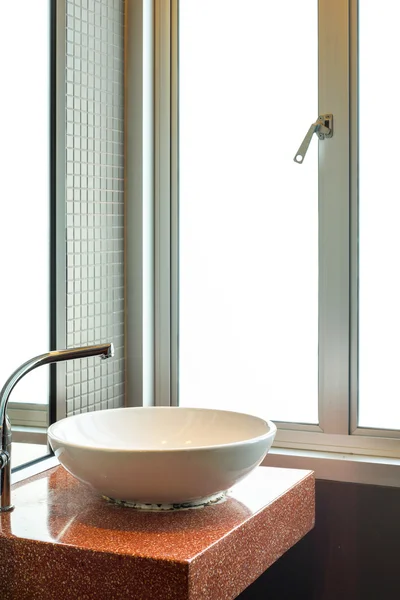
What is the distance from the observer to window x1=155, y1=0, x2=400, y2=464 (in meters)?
2.07

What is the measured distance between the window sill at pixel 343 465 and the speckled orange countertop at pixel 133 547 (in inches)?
18.7

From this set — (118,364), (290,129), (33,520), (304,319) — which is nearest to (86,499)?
(33,520)

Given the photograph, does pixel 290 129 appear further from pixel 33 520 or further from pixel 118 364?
pixel 33 520

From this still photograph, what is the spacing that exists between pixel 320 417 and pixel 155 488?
89cm

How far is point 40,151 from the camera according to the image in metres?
1.81

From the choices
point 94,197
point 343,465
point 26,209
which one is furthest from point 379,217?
point 26,209

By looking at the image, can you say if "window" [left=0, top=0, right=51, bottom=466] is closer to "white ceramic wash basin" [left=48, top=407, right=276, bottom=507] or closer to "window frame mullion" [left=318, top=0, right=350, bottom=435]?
"white ceramic wash basin" [left=48, top=407, right=276, bottom=507]

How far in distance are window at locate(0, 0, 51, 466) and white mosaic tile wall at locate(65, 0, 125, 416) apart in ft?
0.35

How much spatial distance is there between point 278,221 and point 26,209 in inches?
30.0

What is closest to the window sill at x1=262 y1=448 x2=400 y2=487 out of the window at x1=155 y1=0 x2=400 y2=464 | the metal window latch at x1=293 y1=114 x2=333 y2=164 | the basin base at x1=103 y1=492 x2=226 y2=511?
the window at x1=155 y1=0 x2=400 y2=464

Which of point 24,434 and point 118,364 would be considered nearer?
point 24,434

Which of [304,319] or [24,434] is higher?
[304,319]

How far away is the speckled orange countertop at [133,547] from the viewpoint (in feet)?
4.00

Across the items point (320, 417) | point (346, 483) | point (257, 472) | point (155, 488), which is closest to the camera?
point (155, 488)
